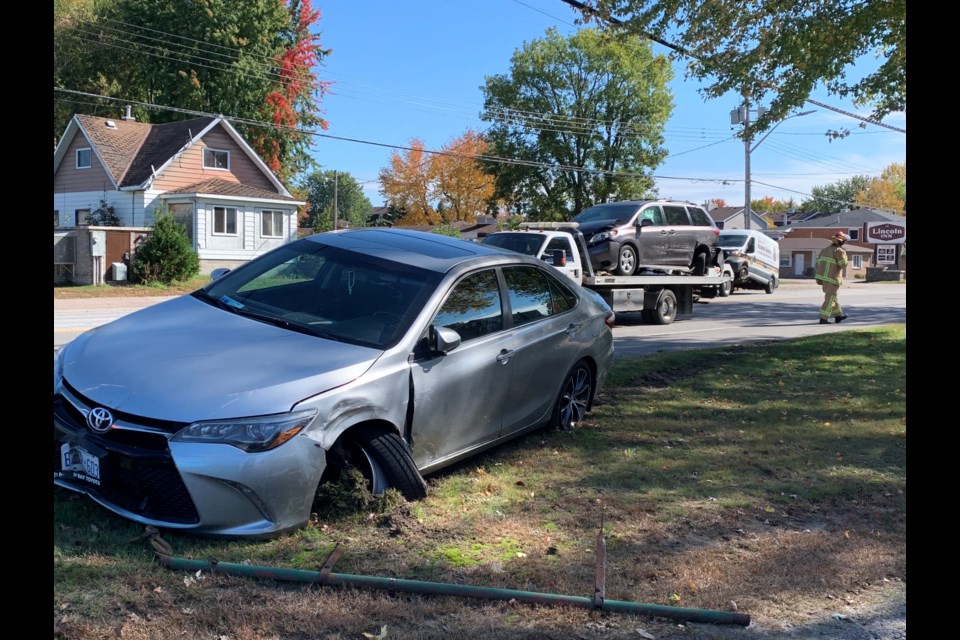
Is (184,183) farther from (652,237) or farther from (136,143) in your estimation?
(652,237)

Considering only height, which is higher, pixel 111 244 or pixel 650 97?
pixel 650 97

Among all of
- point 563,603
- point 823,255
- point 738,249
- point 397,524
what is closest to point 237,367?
point 397,524

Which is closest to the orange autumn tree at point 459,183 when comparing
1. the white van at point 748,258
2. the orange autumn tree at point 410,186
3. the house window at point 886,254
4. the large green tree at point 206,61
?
the orange autumn tree at point 410,186

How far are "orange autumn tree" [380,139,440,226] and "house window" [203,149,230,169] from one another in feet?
81.4

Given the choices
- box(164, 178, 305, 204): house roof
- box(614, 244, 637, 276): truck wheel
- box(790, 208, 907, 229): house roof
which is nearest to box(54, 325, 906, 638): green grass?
box(614, 244, 637, 276): truck wheel

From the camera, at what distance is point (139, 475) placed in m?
4.00

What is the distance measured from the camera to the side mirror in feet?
16.2

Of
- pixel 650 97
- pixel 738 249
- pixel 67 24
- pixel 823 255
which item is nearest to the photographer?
pixel 823 255

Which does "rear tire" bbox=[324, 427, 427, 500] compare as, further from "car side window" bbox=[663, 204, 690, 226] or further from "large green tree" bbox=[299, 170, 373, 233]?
"large green tree" bbox=[299, 170, 373, 233]

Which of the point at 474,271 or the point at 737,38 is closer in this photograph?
the point at 474,271

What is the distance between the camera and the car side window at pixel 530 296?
6.05 m
